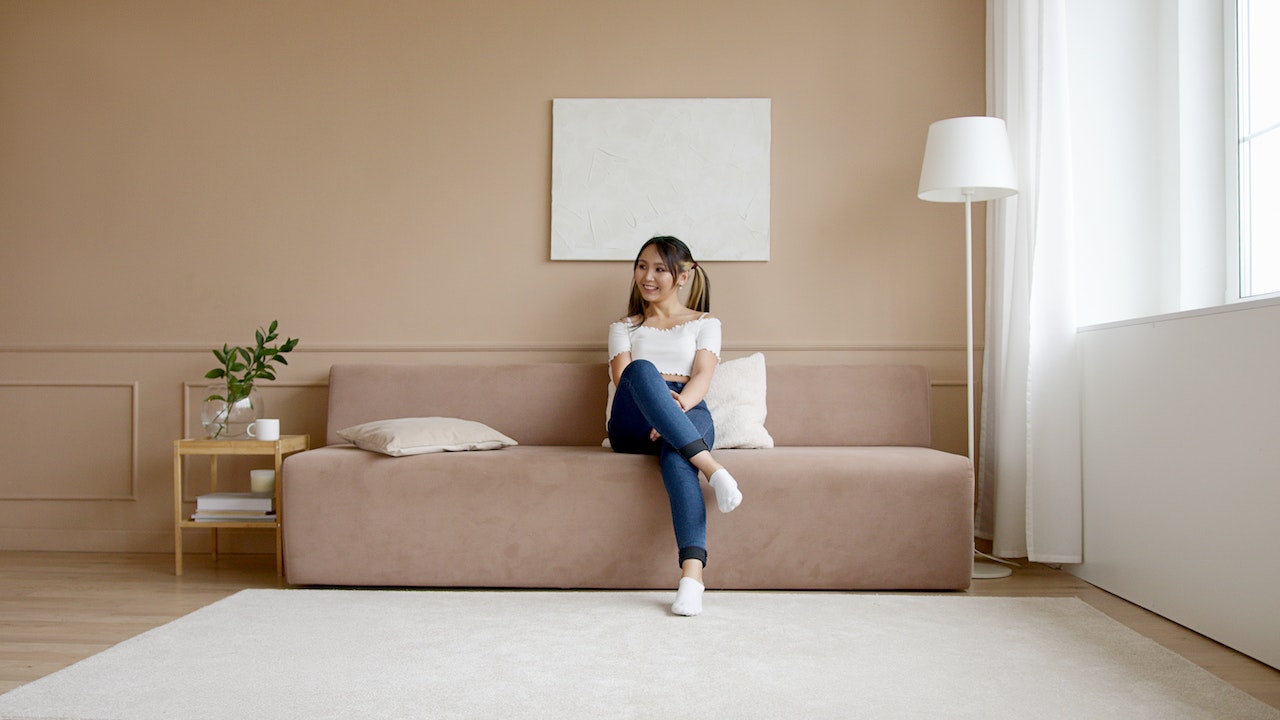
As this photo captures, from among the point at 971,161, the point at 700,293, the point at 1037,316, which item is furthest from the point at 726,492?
Answer: the point at 971,161

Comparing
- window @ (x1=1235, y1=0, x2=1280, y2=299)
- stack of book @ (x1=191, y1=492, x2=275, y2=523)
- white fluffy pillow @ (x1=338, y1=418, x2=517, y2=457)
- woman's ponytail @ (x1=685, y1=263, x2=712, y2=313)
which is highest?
window @ (x1=1235, y1=0, x2=1280, y2=299)

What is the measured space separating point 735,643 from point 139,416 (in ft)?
9.09

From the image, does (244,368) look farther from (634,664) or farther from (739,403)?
(634,664)

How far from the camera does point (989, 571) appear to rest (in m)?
3.08

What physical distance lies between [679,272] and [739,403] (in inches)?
20.3

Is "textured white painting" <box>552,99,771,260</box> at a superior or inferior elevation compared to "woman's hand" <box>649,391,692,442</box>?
superior

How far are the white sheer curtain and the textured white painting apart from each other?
3.05 ft

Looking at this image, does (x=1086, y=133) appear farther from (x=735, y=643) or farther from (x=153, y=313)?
(x=153, y=313)

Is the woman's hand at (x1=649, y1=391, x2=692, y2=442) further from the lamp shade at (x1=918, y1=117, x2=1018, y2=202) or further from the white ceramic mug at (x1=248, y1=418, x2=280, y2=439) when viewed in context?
the white ceramic mug at (x1=248, y1=418, x2=280, y2=439)

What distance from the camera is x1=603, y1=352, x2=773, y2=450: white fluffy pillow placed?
3090mm

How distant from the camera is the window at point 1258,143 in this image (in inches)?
101

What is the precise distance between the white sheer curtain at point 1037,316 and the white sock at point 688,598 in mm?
1293

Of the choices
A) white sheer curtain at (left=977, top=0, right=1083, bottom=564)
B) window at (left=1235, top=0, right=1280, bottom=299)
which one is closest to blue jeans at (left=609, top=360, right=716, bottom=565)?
white sheer curtain at (left=977, top=0, right=1083, bottom=564)

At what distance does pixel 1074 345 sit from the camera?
302 centimetres
